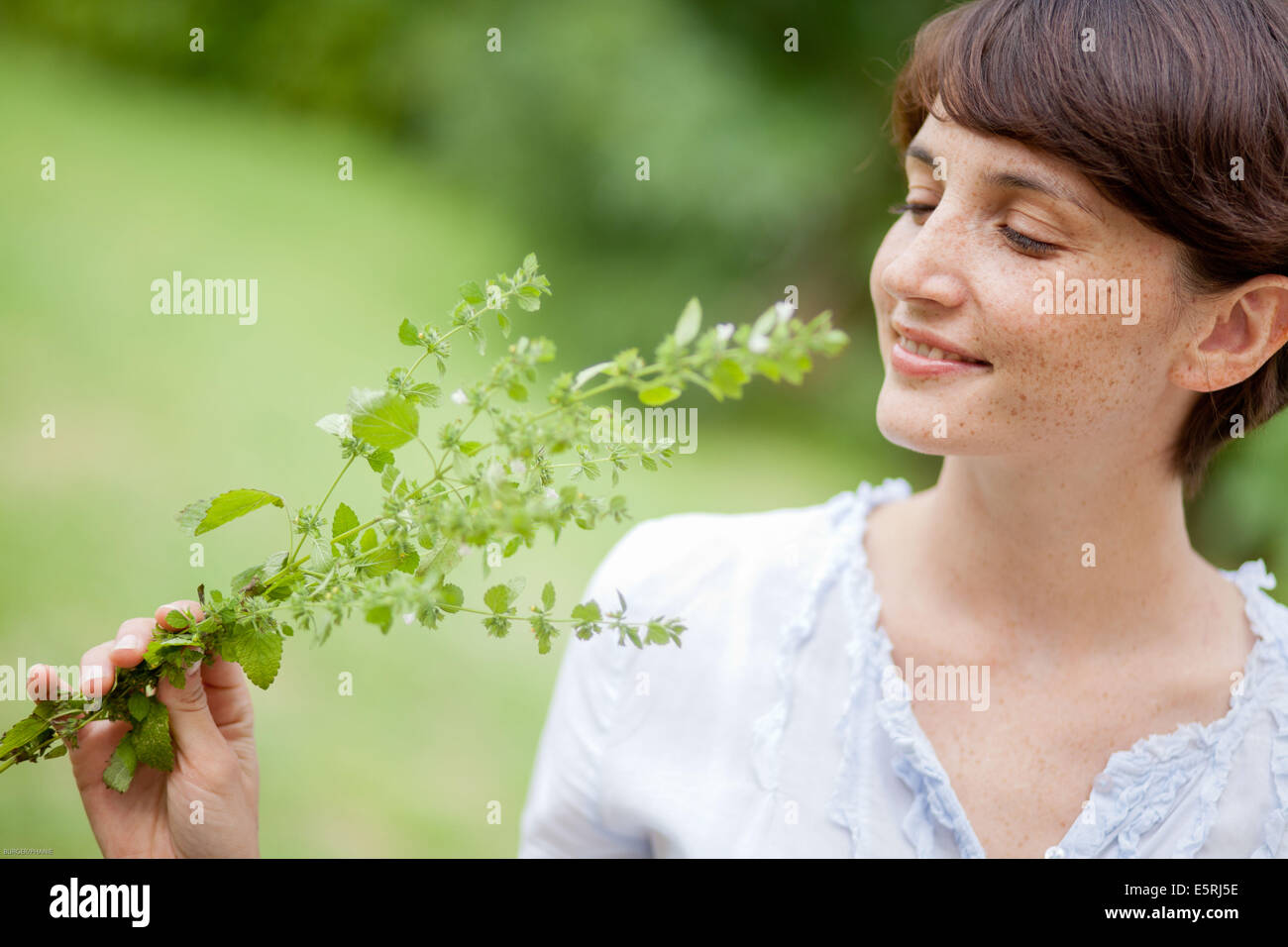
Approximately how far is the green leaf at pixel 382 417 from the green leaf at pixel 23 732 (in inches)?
13.6

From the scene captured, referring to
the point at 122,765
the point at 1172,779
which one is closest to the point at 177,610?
the point at 122,765

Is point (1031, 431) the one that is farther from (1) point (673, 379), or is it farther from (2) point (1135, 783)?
(1) point (673, 379)

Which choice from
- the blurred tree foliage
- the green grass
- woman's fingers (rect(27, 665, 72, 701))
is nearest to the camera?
woman's fingers (rect(27, 665, 72, 701))

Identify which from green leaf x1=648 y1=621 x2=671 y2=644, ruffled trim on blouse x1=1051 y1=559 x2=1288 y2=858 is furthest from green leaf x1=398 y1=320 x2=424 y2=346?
ruffled trim on blouse x1=1051 y1=559 x2=1288 y2=858

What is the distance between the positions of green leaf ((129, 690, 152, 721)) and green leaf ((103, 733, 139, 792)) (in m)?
0.02

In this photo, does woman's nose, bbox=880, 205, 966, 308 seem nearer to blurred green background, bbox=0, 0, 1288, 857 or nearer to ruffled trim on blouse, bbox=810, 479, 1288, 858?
ruffled trim on blouse, bbox=810, 479, 1288, 858

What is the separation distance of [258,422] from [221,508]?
2.54m

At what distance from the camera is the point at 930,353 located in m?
1.16

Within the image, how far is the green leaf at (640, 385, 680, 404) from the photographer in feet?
2.29

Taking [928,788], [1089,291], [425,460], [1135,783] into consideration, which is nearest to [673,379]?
[1089,291]

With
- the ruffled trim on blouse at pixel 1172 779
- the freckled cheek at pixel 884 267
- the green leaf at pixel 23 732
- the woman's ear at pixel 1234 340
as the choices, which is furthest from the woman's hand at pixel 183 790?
the woman's ear at pixel 1234 340

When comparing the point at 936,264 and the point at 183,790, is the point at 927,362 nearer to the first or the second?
the point at 936,264

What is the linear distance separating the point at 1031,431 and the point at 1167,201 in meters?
0.27

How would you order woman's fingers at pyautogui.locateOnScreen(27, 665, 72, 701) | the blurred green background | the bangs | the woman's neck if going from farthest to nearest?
the blurred green background → the woman's neck → the bangs → woman's fingers at pyautogui.locateOnScreen(27, 665, 72, 701)
